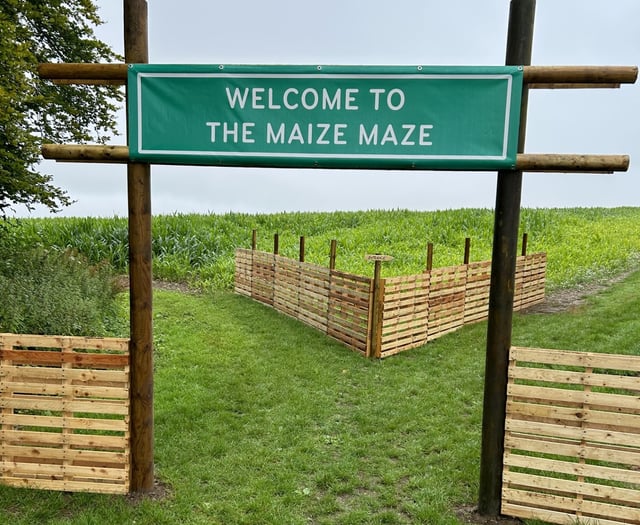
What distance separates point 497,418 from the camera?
5.33 metres

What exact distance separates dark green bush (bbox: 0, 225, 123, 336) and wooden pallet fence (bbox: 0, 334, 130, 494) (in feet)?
8.14

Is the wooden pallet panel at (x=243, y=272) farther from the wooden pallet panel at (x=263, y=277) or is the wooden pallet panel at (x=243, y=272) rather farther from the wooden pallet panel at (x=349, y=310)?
the wooden pallet panel at (x=349, y=310)

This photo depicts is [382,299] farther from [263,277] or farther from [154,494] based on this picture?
[154,494]

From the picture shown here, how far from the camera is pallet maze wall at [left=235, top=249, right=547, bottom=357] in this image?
37.5 feet

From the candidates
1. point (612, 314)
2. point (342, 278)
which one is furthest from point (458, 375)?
point (612, 314)

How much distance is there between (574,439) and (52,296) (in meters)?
8.87

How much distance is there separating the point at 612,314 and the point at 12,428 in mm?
13954

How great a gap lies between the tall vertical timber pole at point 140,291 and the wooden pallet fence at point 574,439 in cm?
383

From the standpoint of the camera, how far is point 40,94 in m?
12.9

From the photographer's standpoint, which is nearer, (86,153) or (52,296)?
(86,153)

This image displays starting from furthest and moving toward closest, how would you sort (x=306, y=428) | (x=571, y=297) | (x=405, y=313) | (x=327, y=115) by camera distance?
1. (x=571, y=297)
2. (x=405, y=313)
3. (x=306, y=428)
4. (x=327, y=115)

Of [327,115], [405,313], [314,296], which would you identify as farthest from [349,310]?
[327,115]

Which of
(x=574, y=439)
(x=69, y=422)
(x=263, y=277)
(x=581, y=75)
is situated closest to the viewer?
(x=581, y=75)

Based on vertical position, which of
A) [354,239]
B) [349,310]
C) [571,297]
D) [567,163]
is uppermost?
[567,163]
